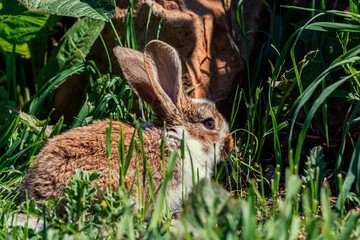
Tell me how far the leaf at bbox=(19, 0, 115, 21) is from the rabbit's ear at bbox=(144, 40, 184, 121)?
0.52 metres

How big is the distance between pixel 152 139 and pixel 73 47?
5.21 feet

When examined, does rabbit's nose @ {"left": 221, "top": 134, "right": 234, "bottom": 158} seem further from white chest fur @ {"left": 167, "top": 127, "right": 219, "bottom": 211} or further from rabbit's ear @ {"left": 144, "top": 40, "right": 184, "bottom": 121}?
rabbit's ear @ {"left": 144, "top": 40, "right": 184, "bottom": 121}

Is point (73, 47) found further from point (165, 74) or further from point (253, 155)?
point (253, 155)

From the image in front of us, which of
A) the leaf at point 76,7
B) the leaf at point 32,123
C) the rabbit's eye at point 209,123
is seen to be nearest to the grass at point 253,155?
the leaf at point 32,123

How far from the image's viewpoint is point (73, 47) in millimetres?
4809

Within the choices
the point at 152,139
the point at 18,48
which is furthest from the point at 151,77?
the point at 18,48

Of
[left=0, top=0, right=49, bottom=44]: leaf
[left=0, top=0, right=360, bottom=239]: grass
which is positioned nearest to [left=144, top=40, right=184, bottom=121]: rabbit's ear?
[left=0, top=0, right=360, bottom=239]: grass

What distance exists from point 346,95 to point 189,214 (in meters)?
2.24

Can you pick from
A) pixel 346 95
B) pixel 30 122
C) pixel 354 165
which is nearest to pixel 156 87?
pixel 30 122

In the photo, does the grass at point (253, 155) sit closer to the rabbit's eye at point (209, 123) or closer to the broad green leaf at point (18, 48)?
the broad green leaf at point (18, 48)

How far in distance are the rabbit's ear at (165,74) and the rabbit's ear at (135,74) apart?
0.09m

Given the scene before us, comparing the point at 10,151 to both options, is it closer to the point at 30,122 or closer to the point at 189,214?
the point at 30,122

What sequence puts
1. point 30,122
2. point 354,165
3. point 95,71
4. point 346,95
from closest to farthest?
point 354,165 → point 346,95 → point 30,122 → point 95,71

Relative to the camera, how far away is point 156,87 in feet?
12.9
